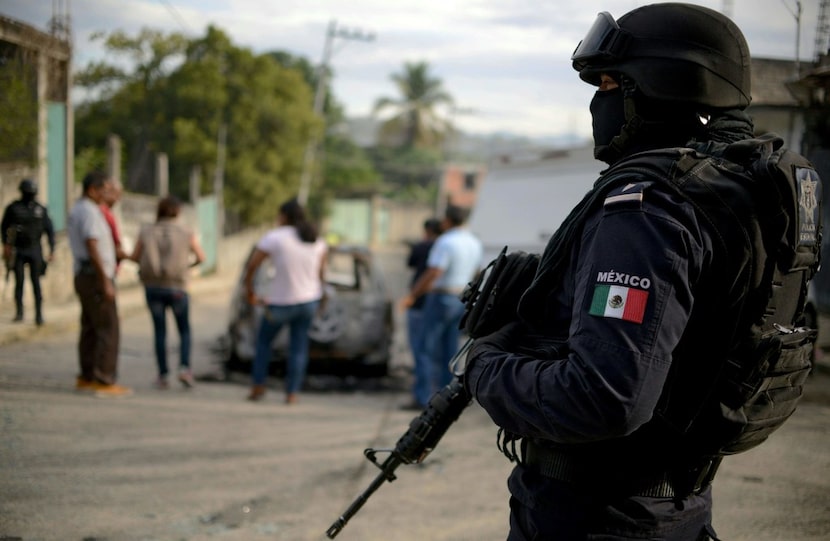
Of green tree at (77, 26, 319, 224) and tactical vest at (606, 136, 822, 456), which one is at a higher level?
green tree at (77, 26, 319, 224)

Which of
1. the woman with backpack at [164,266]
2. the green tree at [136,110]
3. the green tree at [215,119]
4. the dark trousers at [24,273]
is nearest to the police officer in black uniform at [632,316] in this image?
the dark trousers at [24,273]

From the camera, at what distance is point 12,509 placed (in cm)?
219

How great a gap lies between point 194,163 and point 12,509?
20853mm

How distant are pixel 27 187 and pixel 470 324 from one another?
4.93m

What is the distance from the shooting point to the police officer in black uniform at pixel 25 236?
173 inches

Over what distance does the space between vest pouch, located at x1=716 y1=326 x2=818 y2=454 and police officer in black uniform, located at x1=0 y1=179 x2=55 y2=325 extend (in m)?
3.67

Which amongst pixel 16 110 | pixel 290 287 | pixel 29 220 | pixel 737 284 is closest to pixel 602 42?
pixel 737 284

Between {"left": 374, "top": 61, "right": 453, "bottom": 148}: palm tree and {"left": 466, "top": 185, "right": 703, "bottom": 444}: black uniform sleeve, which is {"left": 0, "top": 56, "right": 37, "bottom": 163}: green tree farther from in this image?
{"left": 374, "top": 61, "right": 453, "bottom": 148}: palm tree

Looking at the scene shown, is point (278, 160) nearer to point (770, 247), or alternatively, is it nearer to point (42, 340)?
point (42, 340)

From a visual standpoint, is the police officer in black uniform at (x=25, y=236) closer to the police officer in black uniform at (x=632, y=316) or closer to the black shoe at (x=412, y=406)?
the black shoe at (x=412, y=406)

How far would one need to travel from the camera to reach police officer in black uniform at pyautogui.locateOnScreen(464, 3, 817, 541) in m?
1.42

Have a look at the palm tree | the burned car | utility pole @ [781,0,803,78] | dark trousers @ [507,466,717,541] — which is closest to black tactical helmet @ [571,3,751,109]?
dark trousers @ [507,466,717,541]

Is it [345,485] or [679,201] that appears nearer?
[679,201]

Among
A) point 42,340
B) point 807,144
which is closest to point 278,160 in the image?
point 42,340
